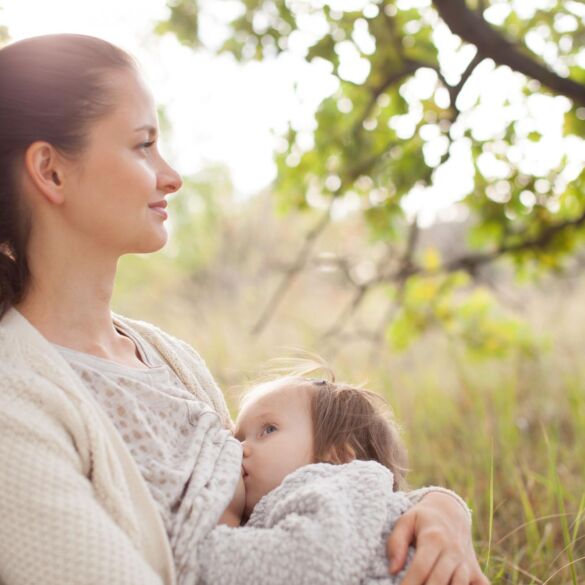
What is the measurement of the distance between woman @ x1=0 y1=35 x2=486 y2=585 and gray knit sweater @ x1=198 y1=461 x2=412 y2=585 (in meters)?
0.03

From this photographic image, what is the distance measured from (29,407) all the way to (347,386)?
0.72m

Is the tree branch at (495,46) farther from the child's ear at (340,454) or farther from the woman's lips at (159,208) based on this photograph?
the child's ear at (340,454)

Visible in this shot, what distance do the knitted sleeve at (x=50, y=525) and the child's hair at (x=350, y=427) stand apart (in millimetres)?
518

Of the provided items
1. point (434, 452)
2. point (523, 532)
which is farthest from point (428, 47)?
point (523, 532)

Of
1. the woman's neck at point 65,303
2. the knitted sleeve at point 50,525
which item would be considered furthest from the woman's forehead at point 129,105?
the knitted sleeve at point 50,525

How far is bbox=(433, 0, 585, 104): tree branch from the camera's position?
A: 8.18 feet

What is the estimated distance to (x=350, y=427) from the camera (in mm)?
1638

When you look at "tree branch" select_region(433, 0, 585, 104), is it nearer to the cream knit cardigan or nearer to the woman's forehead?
the woman's forehead

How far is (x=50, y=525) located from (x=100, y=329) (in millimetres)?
457

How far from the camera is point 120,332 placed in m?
1.64

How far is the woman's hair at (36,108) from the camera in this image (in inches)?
56.1

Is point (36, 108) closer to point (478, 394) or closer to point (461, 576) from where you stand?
point (461, 576)

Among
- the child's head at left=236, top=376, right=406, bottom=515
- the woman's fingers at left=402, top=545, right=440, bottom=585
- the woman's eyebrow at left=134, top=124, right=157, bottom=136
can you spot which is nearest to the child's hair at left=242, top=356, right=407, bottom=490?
the child's head at left=236, top=376, right=406, bottom=515

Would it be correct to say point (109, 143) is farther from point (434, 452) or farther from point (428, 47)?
point (434, 452)
